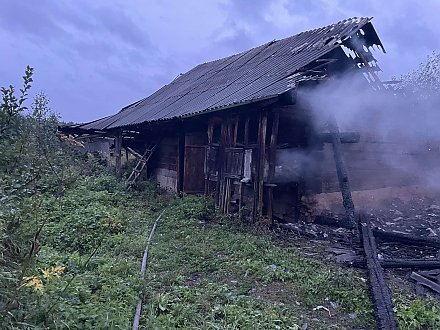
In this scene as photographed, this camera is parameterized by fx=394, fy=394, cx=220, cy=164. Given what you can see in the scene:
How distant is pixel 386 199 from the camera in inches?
412

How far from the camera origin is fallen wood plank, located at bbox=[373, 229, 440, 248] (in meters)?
6.90

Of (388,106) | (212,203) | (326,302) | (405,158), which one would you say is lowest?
(326,302)

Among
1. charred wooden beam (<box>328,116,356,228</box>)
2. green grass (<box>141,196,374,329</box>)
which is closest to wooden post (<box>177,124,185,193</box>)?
green grass (<box>141,196,374,329</box>)

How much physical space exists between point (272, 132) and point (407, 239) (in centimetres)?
321

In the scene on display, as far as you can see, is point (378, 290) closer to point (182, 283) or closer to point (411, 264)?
point (411, 264)

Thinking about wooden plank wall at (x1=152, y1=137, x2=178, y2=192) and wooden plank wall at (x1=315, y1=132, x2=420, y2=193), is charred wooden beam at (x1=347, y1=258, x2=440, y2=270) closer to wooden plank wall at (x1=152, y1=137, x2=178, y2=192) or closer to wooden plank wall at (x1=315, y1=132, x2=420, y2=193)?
wooden plank wall at (x1=315, y1=132, x2=420, y2=193)

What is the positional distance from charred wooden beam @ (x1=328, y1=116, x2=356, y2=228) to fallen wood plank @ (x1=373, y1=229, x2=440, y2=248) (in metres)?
0.52

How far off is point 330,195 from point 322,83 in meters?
2.64

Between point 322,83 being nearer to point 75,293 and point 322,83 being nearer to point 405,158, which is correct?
point 405,158

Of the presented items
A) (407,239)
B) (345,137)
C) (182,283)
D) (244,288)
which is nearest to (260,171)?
(345,137)

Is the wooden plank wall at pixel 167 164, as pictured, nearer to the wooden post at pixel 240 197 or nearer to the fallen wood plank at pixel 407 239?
the wooden post at pixel 240 197

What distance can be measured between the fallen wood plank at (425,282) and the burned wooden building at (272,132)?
320 centimetres

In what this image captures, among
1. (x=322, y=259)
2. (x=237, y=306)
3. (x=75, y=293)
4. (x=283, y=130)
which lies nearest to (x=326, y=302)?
(x=237, y=306)

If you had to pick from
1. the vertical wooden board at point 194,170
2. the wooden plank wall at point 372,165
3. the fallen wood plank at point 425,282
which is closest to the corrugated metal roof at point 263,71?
the vertical wooden board at point 194,170
